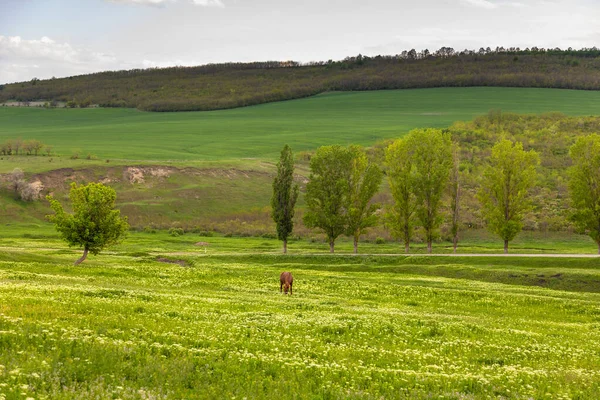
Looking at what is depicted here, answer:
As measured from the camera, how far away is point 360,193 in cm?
7850

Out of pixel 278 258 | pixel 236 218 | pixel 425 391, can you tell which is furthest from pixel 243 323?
pixel 236 218

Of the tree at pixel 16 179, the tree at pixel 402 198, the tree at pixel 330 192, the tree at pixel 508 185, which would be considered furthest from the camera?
the tree at pixel 16 179

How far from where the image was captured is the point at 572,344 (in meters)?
23.6

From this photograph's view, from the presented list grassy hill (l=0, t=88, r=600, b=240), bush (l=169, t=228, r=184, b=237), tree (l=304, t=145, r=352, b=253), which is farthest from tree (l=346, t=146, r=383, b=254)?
A: bush (l=169, t=228, r=184, b=237)

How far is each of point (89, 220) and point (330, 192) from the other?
116ft

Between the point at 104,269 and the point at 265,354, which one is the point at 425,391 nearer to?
the point at 265,354

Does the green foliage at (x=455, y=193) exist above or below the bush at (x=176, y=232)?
above

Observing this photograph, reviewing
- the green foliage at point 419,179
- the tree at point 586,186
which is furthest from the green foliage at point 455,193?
the tree at point 586,186

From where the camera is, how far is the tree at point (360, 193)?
77.5m

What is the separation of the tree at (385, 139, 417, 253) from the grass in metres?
35.6

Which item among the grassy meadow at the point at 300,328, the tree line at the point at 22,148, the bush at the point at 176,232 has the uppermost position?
the tree line at the point at 22,148

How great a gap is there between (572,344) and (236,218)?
94959 millimetres

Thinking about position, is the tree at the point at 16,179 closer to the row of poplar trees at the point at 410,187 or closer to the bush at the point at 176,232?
the bush at the point at 176,232

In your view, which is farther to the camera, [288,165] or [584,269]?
[288,165]
